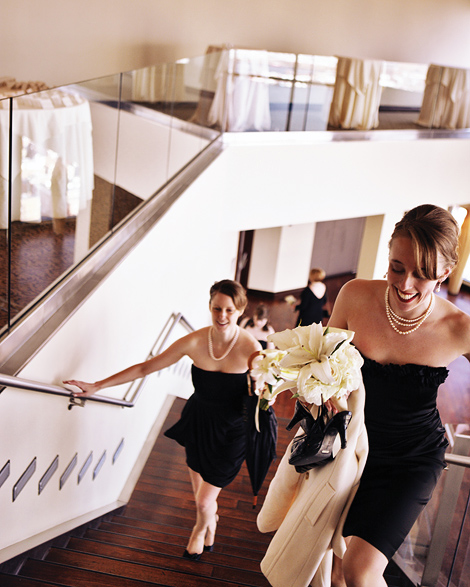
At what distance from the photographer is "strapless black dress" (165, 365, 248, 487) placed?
382cm

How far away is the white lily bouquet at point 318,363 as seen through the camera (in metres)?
2.06

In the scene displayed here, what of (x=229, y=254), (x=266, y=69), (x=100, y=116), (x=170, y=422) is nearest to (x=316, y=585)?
(x=100, y=116)

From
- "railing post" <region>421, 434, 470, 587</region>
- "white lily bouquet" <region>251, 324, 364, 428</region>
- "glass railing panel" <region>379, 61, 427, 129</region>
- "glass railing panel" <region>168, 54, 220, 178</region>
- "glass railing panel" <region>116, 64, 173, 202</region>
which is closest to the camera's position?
"white lily bouquet" <region>251, 324, 364, 428</region>

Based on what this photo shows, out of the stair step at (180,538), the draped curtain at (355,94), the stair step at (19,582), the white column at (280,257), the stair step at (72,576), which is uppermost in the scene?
the draped curtain at (355,94)

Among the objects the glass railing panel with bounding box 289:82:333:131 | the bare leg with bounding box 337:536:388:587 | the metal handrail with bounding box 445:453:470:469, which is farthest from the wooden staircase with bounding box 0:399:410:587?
the glass railing panel with bounding box 289:82:333:131

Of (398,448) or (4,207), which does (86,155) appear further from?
(398,448)

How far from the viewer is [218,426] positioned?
3.86 metres

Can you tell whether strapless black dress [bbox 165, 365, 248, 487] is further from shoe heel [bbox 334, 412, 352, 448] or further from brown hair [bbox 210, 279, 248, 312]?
shoe heel [bbox 334, 412, 352, 448]

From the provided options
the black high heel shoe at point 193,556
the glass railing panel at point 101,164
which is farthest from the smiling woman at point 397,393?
the glass railing panel at point 101,164

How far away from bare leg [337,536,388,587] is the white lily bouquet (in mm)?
580

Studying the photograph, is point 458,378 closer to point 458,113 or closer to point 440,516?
point 458,113

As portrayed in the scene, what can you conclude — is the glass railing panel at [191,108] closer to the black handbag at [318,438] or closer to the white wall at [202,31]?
the white wall at [202,31]

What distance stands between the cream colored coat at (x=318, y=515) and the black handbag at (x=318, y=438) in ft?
0.19

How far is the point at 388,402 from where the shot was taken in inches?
96.4
